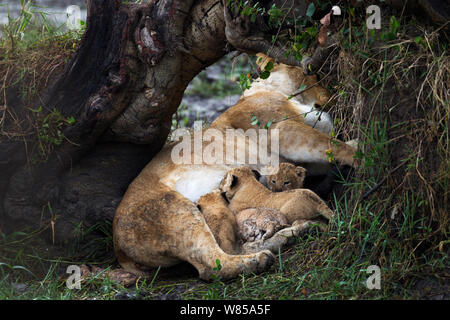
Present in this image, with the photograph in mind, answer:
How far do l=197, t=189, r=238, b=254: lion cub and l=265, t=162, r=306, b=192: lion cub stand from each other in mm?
477

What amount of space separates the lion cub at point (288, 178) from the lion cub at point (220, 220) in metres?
0.48

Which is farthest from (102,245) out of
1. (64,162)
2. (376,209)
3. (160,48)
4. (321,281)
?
(376,209)

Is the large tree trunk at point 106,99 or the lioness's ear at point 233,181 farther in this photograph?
the lioness's ear at point 233,181

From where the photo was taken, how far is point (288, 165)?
4.77 metres

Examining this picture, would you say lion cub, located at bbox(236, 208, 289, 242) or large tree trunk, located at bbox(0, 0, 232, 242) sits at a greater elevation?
large tree trunk, located at bbox(0, 0, 232, 242)

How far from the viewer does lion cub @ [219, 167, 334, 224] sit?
4.33 metres

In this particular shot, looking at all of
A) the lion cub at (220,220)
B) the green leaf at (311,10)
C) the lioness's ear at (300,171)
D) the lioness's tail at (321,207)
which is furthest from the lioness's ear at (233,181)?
the green leaf at (311,10)

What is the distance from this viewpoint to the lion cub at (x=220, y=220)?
13.9 feet

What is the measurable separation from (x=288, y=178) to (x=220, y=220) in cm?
77

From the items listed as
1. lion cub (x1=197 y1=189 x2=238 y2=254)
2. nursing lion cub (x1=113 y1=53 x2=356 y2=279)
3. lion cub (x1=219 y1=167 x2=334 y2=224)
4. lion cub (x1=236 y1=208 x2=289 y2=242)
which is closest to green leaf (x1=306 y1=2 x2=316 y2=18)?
nursing lion cub (x1=113 y1=53 x2=356 y2=279)

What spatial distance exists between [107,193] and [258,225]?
1.39m

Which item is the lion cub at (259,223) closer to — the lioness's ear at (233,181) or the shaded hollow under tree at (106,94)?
the lioness's ear at (233,181)

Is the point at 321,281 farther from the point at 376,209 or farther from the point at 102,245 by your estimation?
the point at 102,245

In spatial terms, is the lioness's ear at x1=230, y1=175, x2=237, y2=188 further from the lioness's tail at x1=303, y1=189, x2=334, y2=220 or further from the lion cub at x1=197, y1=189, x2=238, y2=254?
the lioness's tail at x1=303, y1=189, x2=334, y2=220
